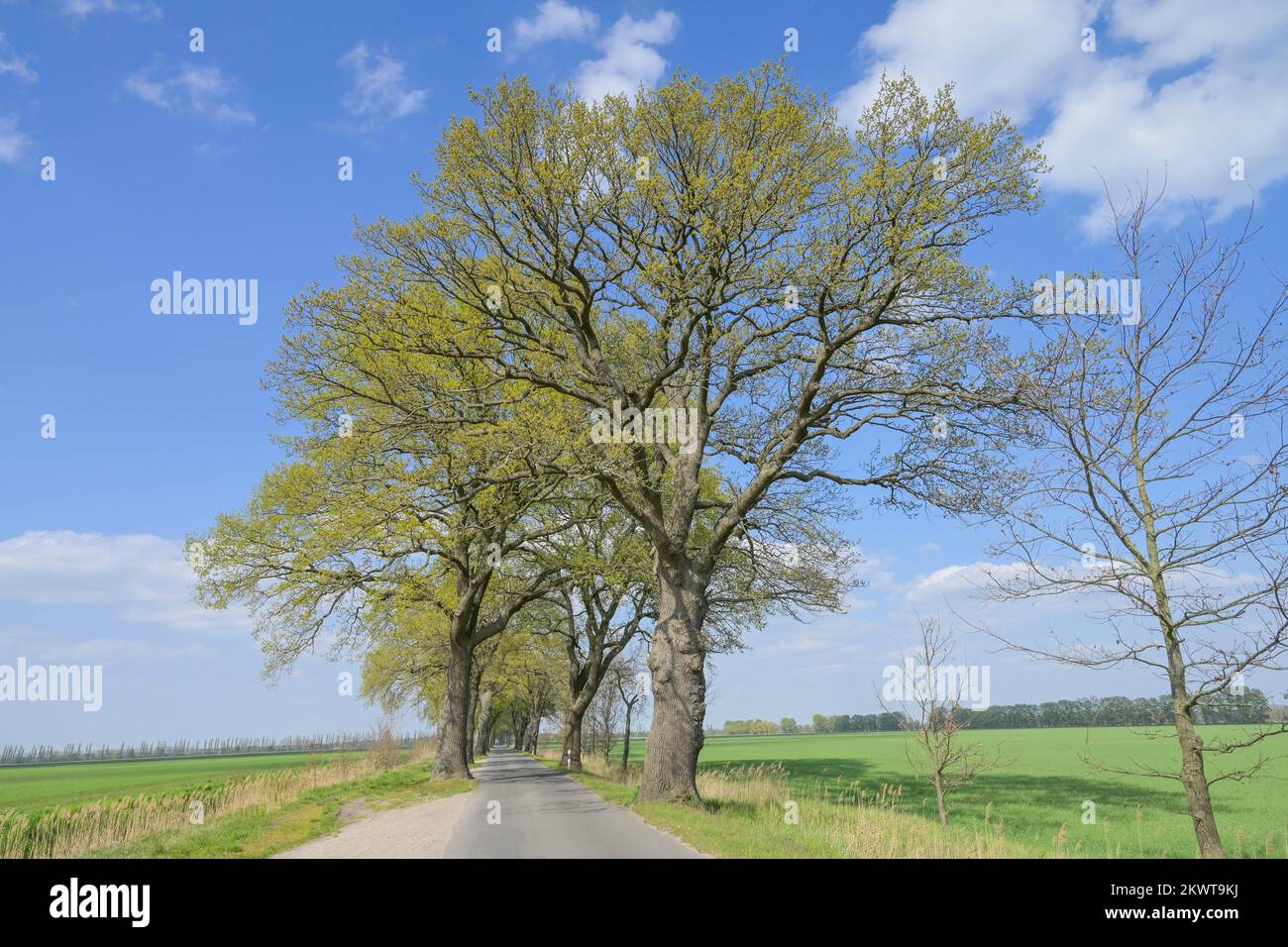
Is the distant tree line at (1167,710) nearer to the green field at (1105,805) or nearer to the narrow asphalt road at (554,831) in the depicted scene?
the green field at (1105,805)

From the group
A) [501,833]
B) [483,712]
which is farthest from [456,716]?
[483,712]

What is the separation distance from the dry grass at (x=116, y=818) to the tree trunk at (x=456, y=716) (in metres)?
4.62

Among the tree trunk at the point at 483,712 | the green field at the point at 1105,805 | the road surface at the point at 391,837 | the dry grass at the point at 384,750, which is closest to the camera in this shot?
the road surface at the point at 391,837

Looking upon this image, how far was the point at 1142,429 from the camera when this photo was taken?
27.5ft

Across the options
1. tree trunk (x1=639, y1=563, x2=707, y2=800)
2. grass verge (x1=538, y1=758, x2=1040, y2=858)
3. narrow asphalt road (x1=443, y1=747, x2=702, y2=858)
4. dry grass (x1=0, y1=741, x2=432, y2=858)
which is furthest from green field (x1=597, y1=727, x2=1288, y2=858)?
dry grass (x1=0, y1=741, x2=432, y2=858)

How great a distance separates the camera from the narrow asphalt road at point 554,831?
357 inches

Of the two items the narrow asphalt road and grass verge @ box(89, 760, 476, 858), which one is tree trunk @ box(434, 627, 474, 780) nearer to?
grass verge @ box(89, 760, 476, 858)

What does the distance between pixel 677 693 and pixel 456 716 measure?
1232 centimetres

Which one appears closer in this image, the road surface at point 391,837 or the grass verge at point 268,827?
the road surface at point 391,837

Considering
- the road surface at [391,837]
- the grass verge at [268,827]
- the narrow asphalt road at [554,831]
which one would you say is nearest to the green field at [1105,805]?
the narrow asphalt road at [554,831]

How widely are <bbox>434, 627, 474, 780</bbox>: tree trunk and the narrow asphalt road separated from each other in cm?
606

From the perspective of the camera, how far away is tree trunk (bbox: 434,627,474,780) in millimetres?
23734
